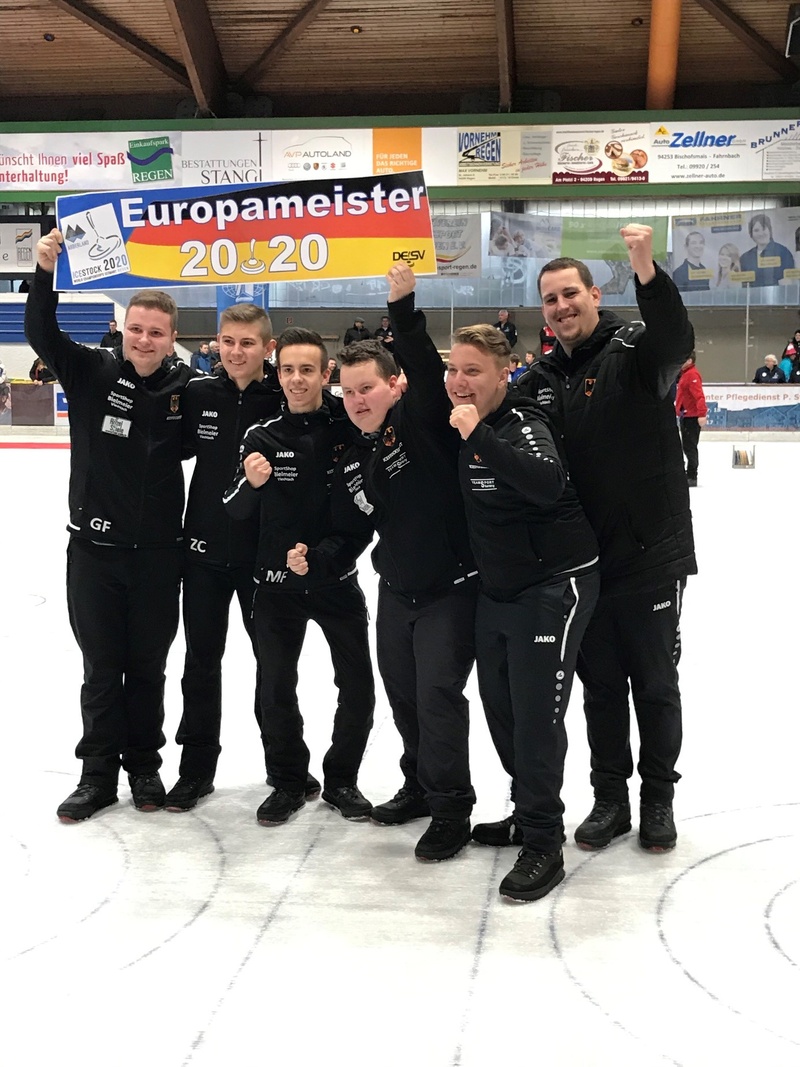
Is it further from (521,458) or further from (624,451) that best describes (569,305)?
(521,458)

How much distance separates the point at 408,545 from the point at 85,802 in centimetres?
136

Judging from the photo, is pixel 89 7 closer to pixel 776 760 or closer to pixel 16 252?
pixel 16 252

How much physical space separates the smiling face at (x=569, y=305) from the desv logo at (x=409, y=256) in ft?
1.89

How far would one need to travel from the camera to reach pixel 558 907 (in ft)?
9.64

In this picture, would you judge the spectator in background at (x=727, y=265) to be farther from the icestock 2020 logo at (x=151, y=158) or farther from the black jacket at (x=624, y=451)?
the black jacket at (x=624, y=451)

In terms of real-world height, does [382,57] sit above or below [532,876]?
above

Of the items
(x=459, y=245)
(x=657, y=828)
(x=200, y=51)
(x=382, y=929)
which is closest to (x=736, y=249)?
(x=459, y=245)

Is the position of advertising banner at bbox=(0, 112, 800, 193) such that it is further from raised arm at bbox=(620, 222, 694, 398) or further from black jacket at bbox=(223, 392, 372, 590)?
raised arm at bbox=(620, 222, 694, 398)

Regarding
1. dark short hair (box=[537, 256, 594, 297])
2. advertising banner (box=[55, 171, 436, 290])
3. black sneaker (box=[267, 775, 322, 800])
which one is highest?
advertising banner (box=[55, 171, 436, 290])

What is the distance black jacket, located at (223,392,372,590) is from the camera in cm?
356

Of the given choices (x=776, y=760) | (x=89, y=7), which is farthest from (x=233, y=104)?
(x=776, y=760)

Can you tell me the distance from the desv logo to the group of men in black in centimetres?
47

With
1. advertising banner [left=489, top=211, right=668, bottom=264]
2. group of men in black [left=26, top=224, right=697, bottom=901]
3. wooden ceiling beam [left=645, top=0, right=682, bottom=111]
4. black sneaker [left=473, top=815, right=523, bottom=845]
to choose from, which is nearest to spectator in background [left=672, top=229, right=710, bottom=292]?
advertising banner [left=489, top=211, right=668, bottom=264]

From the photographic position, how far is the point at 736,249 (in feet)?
64.6
